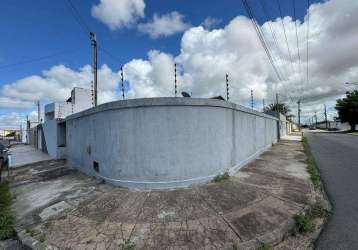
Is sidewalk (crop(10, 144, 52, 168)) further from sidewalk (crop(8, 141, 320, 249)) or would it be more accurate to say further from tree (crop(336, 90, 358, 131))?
tree (crop(336, 90, 358, 131))

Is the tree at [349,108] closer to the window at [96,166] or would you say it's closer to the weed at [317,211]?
the weed at [317,211]

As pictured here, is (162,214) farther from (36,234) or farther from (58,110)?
(58,110)

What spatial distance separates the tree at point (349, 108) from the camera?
38875 mm

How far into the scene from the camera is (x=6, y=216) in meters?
4.08

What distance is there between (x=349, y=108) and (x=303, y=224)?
160ft

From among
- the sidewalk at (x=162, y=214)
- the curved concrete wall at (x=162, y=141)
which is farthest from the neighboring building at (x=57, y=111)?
the curved concrete wall at (x=162, y=141)

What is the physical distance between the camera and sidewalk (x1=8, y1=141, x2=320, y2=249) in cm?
313

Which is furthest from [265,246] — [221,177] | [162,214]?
[221,177]

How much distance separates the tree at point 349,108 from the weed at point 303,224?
47.6 metres

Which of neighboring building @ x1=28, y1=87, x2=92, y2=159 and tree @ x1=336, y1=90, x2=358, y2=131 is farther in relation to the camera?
tree @ x1=336, y1=90, x2=358, y2=131

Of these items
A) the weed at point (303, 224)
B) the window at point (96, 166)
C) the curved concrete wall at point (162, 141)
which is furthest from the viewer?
the window at point (96, 166)

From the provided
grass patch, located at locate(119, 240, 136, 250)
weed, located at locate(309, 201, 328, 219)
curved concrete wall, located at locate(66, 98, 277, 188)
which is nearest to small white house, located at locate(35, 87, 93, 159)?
curved concrete wall, located at locate(66, 98, 277, 188)

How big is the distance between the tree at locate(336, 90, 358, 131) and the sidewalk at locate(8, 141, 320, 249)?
1788 inches

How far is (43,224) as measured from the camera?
3.73 meters
